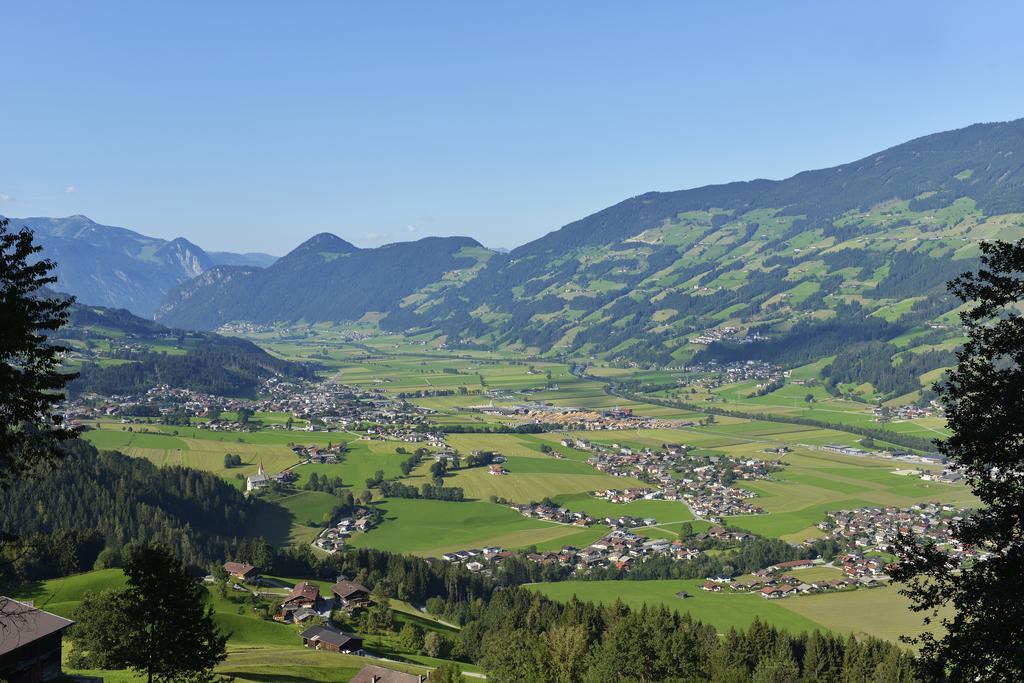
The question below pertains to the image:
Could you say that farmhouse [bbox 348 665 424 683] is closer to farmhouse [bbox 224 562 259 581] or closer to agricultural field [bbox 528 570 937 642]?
agricultural field [bbox 528 570 937 642]

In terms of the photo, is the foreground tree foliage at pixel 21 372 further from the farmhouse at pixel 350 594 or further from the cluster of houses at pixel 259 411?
the cluster of houses at pixel 259 411

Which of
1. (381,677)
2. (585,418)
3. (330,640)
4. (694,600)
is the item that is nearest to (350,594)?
(330,640)

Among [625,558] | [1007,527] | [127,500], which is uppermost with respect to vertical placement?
[1007,527]

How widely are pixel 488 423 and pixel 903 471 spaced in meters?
86.8

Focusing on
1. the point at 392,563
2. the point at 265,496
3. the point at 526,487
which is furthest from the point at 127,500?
the point at 526,487

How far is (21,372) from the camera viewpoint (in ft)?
55.7

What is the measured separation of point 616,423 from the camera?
A: 585 ft

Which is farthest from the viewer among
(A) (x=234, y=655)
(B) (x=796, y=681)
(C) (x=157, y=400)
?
(C) (x=157, y=400)

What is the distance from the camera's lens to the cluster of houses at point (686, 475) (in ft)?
363

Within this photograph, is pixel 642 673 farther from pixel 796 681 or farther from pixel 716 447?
pixel 716 447

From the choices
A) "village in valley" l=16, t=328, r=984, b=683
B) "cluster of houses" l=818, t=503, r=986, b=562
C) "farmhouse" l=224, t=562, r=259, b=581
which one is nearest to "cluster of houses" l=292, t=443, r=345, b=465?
"village in valley" l=16, t=328, r=984, b=683

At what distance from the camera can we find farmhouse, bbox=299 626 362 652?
5369 centimetres

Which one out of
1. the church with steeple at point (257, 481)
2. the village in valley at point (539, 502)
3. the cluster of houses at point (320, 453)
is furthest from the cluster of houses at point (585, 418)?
the church with steeple at point (257, 481)

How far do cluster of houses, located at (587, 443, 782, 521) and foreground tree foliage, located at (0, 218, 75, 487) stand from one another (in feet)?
316
